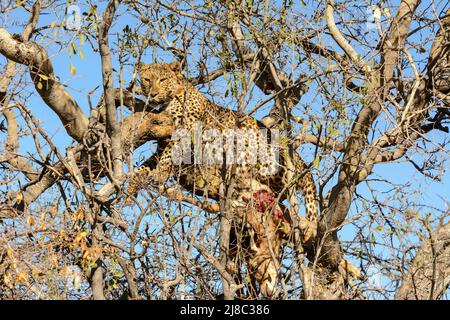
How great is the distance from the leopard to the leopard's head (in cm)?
1

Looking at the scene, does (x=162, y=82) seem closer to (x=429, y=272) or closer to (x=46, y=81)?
(x=46, y=81)

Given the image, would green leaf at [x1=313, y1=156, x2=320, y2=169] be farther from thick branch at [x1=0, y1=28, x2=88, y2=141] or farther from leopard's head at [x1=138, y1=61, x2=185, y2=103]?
leopard's head at [x1=138, y1=61, x2=185, y2=103]

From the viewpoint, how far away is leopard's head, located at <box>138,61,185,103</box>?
29.2 feet

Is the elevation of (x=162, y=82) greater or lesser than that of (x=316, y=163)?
greater

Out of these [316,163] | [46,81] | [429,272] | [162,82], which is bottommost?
[429,272]

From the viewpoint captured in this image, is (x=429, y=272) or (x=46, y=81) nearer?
(x=429, y=272)

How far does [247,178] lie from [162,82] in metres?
2.04

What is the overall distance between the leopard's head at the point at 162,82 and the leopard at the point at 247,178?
1 centimetres

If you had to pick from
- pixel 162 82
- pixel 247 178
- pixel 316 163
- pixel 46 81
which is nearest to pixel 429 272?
pixel 316 163

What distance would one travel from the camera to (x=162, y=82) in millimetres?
9055

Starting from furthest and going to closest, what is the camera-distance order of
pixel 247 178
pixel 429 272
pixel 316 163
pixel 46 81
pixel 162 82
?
pixel 162 82 < pixel 247 178 < pixel 46 81 < pixel 429 272 < pixel 316 163

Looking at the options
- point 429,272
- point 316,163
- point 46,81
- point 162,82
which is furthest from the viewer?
point 162,82
